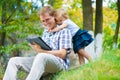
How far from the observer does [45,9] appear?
5902 millimetres

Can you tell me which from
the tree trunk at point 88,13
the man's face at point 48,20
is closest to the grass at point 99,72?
the man's face at point 48,20

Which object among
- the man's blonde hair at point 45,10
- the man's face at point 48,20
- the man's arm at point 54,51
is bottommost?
the man's arm at point 54,51

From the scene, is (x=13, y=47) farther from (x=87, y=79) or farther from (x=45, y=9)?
(x=87, y=79)

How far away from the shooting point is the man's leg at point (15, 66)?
5.52 metres

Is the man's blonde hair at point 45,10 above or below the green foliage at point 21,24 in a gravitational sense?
above

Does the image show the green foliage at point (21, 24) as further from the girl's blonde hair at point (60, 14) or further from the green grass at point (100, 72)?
the green grass at point (100, 72)

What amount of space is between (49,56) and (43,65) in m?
0.17

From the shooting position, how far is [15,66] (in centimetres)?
571

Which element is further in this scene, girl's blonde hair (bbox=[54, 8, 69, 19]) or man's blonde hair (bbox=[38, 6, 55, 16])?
girl's blonde hair (bbox=[54, 8, 69, 19])

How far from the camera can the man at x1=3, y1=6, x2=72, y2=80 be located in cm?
548

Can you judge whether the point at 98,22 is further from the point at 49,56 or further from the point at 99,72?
the point at 99,72

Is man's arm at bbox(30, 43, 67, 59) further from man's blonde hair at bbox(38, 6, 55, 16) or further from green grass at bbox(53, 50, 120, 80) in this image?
man's blonde hair at bbox(38, 6, 55, 16)

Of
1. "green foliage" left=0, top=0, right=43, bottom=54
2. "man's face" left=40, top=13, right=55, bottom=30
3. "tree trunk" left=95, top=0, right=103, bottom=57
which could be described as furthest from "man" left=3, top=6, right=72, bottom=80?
"tree trunk" left=95, top=0, right=103, bottom=57

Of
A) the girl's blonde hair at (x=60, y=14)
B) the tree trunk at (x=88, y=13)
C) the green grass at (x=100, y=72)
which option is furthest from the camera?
the tree trunk at (x=88, y=13)
